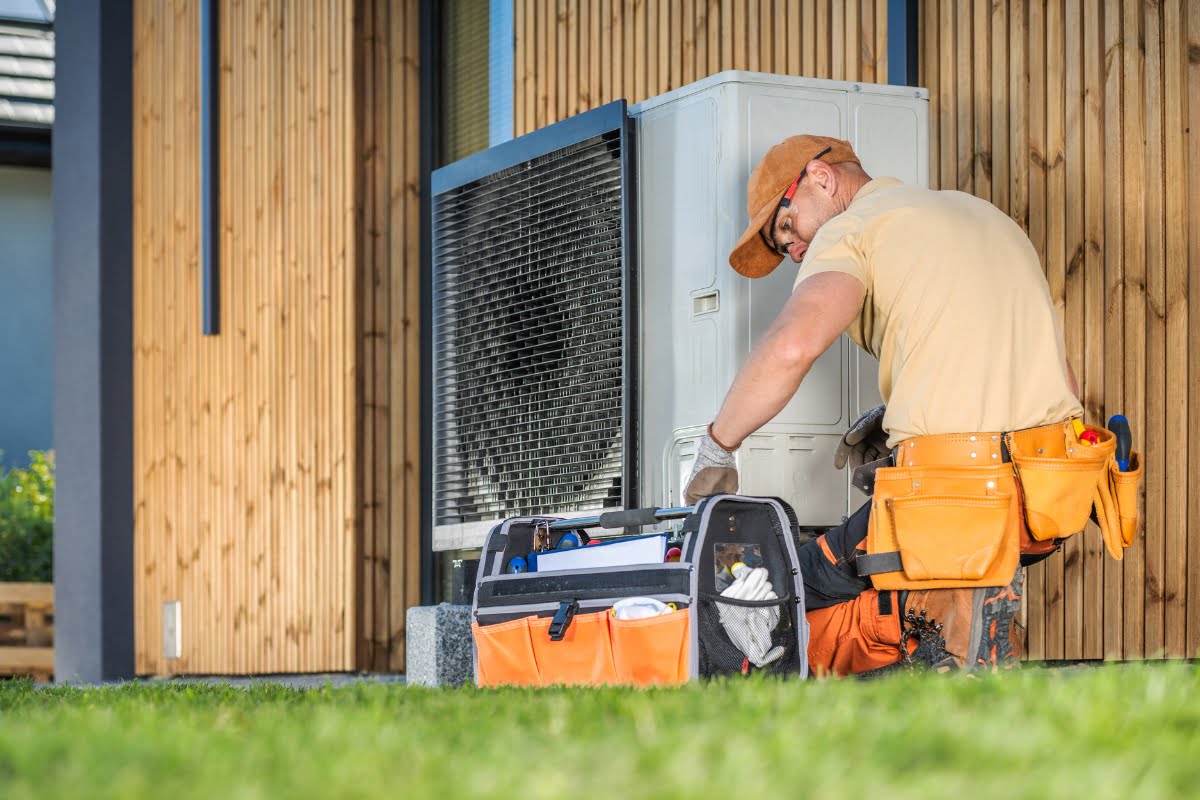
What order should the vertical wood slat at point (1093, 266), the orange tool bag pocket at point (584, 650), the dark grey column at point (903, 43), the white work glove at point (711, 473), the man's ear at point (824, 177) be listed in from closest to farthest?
1. the orange tool bag pocket at point (584, 650)
2. the white work glove at point (711, 473)
3. the man's ear at point (824, 177)
4. the vertical wood slat at point (1093, 266)
5. the dark grey column at point (903, 43)

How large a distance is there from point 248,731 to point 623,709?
0.47 meters

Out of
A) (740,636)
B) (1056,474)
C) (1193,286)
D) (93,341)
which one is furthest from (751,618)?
(93,341)

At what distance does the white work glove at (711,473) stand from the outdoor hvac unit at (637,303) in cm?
41

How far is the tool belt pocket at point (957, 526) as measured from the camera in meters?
3.14

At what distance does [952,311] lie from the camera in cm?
326

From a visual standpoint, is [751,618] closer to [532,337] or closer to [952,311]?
[952,311]

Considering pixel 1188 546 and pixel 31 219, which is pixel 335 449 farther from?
pixel 31 219

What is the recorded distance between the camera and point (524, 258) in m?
4.64

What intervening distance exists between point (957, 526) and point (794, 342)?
52cm

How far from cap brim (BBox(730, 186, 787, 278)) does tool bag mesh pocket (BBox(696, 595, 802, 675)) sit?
101 centimetres

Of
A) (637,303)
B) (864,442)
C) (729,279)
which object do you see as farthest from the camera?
(637,303)

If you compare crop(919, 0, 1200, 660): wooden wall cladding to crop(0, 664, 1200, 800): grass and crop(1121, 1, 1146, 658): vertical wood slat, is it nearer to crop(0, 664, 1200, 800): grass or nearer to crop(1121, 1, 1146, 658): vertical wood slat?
crop(1121, 1, 1146, 658): vertical wood slat

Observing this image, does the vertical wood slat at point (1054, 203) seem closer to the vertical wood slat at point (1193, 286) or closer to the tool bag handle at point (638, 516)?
the vertical wood slat at point (1193, 286)

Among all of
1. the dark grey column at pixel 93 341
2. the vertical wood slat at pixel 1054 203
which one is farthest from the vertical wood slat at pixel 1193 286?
the dark grey column at pixel 93 341
